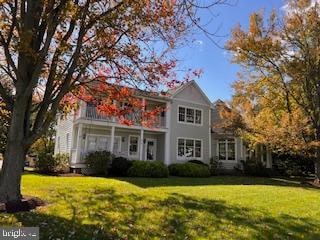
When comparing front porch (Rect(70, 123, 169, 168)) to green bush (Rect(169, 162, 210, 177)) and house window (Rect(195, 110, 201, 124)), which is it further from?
house window (Rect(195, 110, 201, 124))

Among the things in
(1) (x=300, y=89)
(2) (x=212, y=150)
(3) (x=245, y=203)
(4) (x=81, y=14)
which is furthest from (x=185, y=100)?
(4) (x=81, y=14)

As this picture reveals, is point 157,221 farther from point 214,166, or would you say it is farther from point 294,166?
point 294,166

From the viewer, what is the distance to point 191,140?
103 ft

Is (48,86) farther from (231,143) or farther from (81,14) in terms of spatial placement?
(231,143)

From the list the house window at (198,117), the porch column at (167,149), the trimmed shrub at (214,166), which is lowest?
the trimmed shrub at (214,166)

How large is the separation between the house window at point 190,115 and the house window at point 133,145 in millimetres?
4263

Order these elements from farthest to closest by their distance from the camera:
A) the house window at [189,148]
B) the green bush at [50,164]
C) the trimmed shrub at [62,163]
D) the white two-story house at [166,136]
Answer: the house window at [189,148], the white two-story house at [166,136], the trimmed shrub at [62,163], the green bush at [50,164]

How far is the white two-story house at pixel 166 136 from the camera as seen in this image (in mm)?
26266

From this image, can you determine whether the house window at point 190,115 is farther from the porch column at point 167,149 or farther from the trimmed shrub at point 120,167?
the trimmed shrub at point 120,167

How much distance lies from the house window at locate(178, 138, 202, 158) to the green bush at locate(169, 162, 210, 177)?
3347mm

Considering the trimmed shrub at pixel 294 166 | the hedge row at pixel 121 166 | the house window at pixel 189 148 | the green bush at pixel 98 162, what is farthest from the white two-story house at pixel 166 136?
the trimmed shrub at pixel 294 166

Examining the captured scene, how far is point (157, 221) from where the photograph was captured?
8812 millimetres

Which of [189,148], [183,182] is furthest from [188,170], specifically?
[183,182]

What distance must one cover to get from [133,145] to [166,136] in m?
2.88
